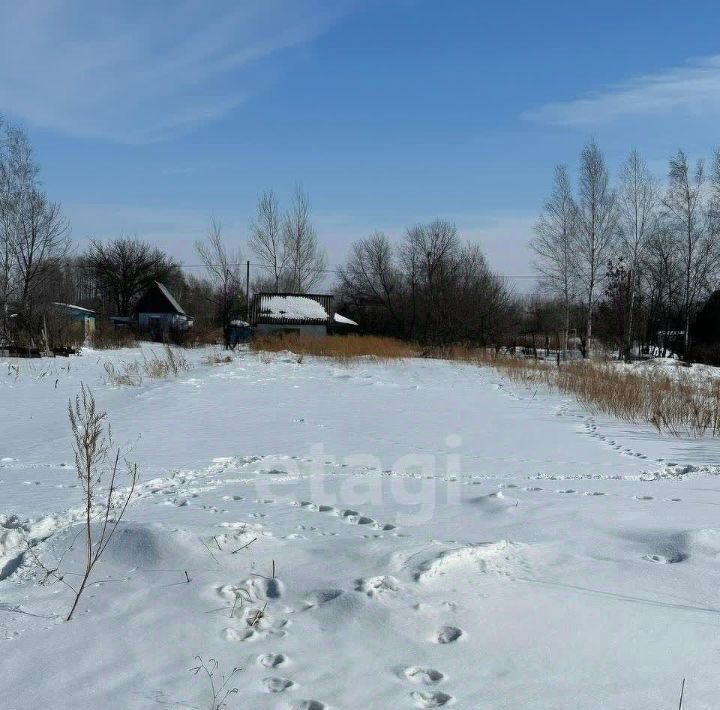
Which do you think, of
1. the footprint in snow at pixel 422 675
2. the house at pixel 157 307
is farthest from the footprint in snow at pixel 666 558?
the house at pixel 157 307

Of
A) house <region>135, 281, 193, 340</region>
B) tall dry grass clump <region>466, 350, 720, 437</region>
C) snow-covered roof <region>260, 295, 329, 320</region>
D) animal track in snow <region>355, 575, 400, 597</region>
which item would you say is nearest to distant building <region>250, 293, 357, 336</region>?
snow-covered roof <region>260, 295, 329, 320</region>

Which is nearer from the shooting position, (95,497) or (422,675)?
(422,675)

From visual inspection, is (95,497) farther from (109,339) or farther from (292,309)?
(292,309)

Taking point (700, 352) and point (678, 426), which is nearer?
point (678, 426)

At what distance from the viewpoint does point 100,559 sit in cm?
338

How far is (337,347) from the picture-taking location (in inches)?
899

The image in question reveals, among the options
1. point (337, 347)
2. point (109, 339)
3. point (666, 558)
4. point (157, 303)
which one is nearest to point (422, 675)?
point (666, 558)

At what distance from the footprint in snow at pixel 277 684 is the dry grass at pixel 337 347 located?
1804 cm

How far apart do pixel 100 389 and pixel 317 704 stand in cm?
Result: 1125

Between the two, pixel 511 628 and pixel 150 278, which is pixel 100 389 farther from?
pixel 150 278

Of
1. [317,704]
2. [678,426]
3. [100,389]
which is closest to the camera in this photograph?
[317,704]

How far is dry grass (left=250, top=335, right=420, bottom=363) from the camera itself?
21797mm

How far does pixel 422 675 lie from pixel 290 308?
34.9 meters

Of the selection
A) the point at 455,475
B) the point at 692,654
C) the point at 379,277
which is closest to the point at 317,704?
the point at 692,654
